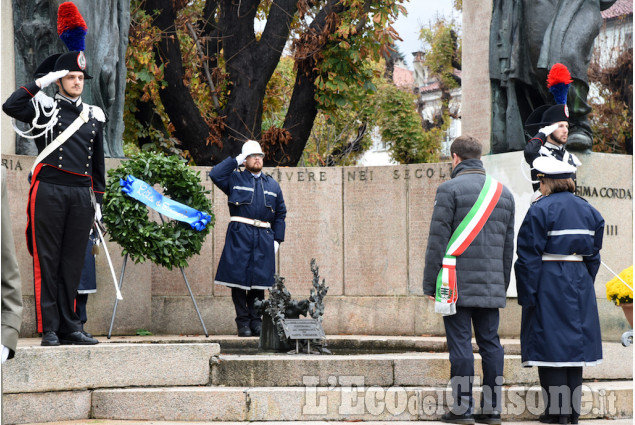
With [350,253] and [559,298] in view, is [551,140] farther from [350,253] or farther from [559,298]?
A: [350,253]

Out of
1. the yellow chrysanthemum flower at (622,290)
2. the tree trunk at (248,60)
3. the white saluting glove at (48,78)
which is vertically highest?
the tree trunk at (248,60)

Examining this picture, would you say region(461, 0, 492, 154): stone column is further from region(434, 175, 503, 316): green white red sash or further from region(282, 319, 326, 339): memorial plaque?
region(434, 175, 503, 316): green white red sash

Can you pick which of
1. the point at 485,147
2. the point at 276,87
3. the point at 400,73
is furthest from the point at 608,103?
the point at 400,73

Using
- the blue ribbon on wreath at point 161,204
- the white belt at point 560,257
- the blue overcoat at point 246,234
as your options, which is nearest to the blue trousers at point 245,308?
the blue overcoat at point 246,234

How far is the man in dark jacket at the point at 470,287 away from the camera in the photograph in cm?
661

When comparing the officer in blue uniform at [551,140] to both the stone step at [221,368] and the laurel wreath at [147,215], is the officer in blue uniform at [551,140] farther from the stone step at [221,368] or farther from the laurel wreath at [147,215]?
the laurel wreath at [147,215]

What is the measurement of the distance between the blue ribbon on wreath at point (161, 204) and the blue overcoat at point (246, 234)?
478mm

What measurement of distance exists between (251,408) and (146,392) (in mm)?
778

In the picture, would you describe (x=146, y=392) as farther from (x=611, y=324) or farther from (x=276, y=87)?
(x=276, y=87)

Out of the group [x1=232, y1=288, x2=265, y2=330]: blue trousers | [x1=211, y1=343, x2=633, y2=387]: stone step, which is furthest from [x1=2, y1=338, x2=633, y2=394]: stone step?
[x1=232, y1=288, x2=265, y2=330]: blue trousers

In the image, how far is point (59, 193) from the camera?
7422 mm

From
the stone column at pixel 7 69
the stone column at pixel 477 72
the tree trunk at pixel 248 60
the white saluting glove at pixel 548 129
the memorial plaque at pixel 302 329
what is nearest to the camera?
the memorial plaque at pixel 302 329

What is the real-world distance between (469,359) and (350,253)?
470 cm

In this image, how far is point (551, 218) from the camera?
6.83 meters
